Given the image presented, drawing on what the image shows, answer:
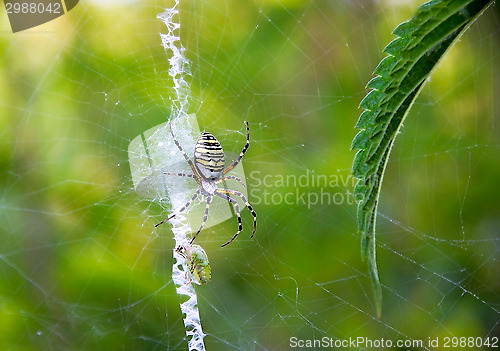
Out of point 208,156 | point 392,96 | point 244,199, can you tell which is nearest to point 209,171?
point 208,156

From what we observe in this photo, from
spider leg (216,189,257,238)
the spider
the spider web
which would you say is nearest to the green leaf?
the spider web

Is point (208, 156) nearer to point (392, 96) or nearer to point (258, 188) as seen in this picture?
point (258, 188)

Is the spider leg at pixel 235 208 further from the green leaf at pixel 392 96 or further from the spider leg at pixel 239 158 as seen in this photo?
the green leaf at pixel 392 96

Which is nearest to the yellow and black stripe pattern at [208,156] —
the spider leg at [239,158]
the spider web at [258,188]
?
the spider leg at [239,158]

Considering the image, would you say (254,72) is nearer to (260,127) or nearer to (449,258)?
(260,127)

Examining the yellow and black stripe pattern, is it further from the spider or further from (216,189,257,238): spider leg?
(216,189,257,238): spider leg

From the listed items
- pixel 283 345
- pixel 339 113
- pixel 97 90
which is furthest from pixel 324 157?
pixel 97 90
